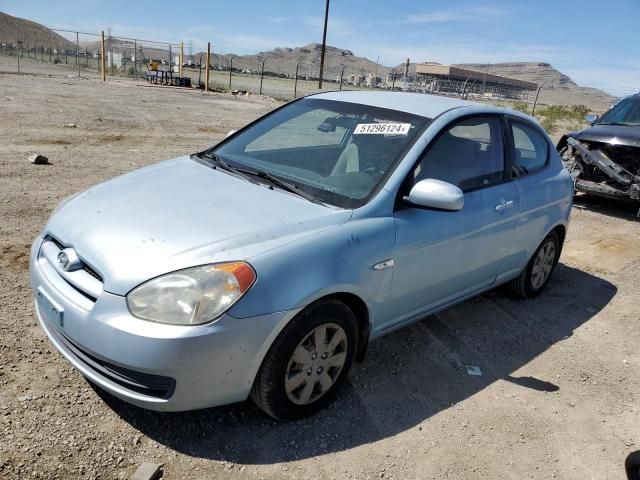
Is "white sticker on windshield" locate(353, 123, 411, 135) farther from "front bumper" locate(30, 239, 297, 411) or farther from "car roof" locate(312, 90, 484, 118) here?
"front bumper" locate(30, 239, 297, 411)

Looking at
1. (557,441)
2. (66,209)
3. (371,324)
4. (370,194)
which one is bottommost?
(557,441)

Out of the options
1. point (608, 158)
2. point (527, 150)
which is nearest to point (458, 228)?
point (527, 150)

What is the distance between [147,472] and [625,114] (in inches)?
372

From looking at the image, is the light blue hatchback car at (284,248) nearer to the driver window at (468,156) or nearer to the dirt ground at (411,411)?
the driver window at (468,156)

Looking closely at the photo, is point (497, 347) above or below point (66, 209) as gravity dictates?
below

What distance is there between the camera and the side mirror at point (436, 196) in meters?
2.98

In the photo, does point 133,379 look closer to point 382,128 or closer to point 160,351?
point 160,351

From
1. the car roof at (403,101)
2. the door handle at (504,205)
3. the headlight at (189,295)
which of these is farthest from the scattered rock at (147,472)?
the door handle at (504,205)

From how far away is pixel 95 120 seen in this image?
41.0 feet

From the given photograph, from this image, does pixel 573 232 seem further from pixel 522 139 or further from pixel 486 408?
pixel 486 408

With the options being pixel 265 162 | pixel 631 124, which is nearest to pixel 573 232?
pixel 631 124

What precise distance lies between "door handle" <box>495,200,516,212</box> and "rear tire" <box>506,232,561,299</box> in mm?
836

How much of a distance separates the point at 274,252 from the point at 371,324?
2.85ft

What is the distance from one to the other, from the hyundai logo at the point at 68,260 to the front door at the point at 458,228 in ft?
5.46
